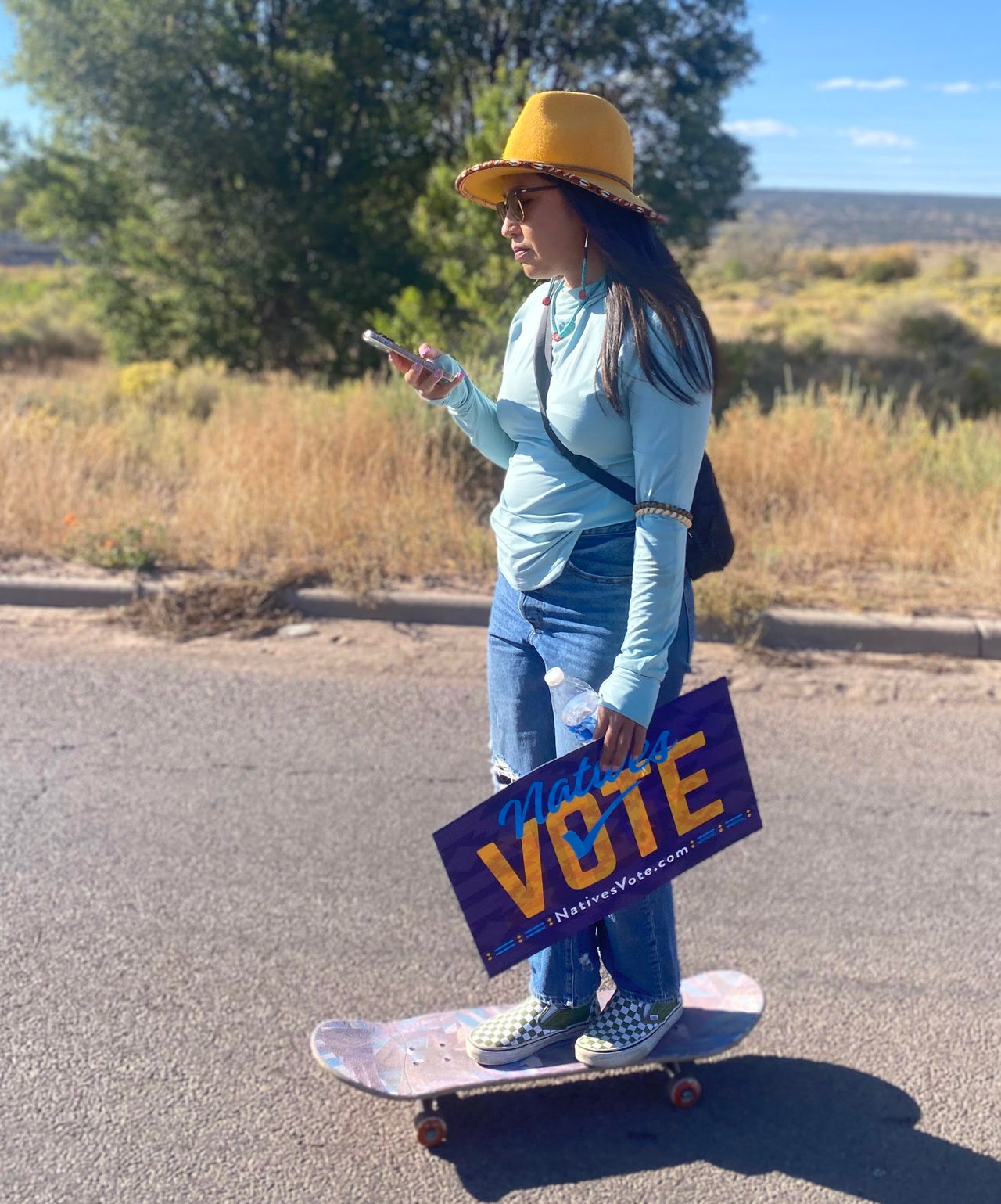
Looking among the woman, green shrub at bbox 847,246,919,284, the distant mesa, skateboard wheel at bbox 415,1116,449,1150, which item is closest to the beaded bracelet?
the woman

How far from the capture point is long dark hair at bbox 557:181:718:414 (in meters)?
2.02

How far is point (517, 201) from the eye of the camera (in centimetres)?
215

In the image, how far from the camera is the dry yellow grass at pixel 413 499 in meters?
6.04

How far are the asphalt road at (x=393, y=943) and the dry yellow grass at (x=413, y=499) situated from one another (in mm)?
919

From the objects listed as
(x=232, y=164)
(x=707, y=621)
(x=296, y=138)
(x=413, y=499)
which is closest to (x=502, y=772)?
(x=707, y=621)

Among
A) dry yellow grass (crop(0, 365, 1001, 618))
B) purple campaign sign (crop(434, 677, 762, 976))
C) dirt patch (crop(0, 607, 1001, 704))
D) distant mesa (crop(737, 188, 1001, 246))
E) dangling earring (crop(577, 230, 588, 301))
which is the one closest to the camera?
dangling earring (crop(577, 230, 588, 301))

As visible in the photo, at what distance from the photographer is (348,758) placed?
4.31 metres

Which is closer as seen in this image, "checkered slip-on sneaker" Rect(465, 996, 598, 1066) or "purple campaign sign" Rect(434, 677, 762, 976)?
"purple campaign sign" Rect(434, 677, 762, 976)

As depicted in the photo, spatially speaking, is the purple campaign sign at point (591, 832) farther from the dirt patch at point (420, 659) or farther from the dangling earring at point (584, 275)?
the dirt patch at point (420, 659)

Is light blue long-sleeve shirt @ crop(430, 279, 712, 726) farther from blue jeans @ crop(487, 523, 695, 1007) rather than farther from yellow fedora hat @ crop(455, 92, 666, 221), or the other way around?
yellow fedora hat @ crop(455, 92, 666, 221)

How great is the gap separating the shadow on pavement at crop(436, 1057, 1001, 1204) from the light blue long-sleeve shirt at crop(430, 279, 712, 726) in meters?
1.00

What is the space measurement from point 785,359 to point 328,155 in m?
8.56

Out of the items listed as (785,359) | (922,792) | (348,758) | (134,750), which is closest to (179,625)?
(134,750)

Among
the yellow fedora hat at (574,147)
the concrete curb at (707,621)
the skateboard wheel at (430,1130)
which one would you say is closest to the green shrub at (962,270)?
the concrete curb at (707,621)
